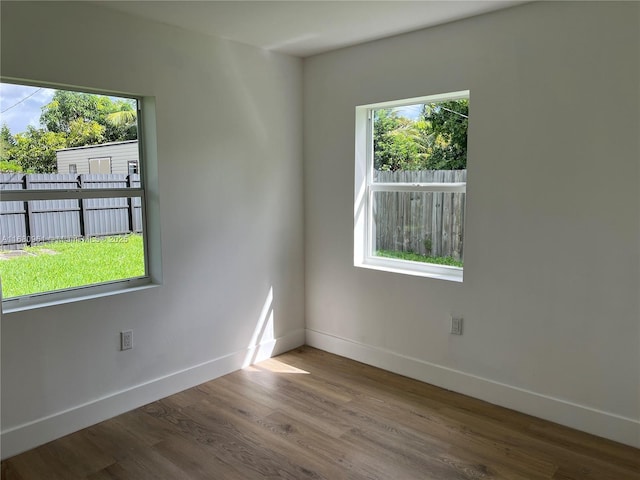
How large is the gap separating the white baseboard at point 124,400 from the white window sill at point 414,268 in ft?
3.16

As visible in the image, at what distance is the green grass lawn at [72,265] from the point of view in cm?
260

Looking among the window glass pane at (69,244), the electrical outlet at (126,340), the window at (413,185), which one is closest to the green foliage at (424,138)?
the window at (413,185)

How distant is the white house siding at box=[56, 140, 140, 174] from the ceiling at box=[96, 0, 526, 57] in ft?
2.59

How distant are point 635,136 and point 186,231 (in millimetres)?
2670

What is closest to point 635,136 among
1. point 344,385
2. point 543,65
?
point 543,65

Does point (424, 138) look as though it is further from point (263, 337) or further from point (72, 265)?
point (72, 265)

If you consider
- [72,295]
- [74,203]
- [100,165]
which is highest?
[100,165]

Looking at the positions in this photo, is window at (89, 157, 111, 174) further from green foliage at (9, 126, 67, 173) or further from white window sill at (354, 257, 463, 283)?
white window sill at (354, 257, 463, 283)

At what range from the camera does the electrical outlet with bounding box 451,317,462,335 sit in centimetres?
317

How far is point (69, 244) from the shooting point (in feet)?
9.19

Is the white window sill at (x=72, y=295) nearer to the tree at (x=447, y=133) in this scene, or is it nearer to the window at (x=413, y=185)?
the window at (x=413, y=185)

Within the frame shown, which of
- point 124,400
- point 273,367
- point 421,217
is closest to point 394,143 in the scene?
point 421,217

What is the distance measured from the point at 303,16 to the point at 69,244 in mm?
1938

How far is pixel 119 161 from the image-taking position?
117 inches
